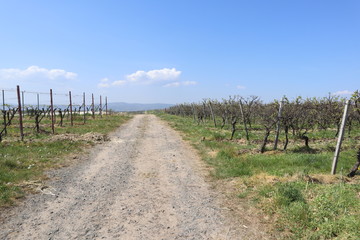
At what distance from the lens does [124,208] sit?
16.1 feet

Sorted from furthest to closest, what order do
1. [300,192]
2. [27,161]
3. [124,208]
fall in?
[27,161] → [300,192] → [124,208]

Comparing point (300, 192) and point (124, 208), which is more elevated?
point (300, 192)

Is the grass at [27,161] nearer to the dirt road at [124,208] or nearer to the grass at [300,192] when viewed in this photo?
the dirt road at [124,208]

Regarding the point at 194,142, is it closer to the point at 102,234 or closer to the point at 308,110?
the point at 308,110

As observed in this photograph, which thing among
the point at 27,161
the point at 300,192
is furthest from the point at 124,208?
the point at 27,161

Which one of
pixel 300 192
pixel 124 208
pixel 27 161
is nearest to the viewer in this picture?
pixel 124 208

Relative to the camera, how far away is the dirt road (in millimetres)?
4000

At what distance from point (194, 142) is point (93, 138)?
600 cm

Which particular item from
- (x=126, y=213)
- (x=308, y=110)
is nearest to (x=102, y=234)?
(x=126, y=213)

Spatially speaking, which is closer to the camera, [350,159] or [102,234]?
[102,234]

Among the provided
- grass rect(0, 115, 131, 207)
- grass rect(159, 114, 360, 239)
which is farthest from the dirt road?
grass rect(159, 114, 360, 239)

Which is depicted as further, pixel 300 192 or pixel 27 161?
pixel 27 161

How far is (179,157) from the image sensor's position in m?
9.91

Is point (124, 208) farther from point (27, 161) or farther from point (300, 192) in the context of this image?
point (27, 161)
